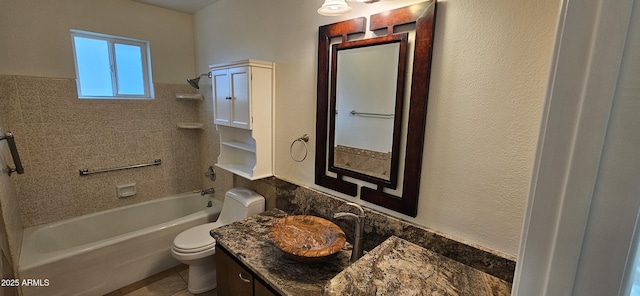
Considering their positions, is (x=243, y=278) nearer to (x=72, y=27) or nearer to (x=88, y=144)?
(x=88, y=144)

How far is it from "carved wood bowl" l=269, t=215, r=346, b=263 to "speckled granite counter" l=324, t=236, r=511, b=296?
8.1 inches

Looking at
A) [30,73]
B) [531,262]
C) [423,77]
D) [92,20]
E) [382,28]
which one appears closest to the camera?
[531,262]

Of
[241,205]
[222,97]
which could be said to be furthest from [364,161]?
[222,97]

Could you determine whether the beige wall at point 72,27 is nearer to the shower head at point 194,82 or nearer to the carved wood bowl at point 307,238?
the shower head at point 194,82

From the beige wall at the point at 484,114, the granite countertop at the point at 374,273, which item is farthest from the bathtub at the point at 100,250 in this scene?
the beige wall at the point at 484,114

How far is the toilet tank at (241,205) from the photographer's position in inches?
86.1

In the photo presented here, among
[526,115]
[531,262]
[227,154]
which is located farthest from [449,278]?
[227,154]

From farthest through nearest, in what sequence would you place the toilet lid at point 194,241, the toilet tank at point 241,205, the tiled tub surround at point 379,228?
the toilet tank at point 241,205, the toilet lid at point 194,241, the tiled tub surround at point 379,228

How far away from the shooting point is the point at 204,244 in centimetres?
212

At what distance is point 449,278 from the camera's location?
1164 millimetres

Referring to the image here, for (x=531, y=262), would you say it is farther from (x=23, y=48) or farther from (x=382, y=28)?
(x=23, y=48)

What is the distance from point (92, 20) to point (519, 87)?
10.7 ft

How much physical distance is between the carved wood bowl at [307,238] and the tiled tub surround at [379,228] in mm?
133

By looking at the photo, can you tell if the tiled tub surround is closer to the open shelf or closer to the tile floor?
the open shelf
